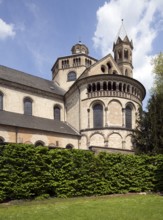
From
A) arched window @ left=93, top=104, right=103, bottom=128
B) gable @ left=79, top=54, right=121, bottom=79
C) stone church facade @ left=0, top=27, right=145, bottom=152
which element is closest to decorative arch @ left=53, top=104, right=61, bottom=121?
stone church facade @ left=0, top=27, right=145, bottom=152

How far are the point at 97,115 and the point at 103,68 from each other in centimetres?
978

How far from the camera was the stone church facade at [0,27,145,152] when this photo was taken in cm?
3356

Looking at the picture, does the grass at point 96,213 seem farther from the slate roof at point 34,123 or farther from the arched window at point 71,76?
the arched window at point 71,76

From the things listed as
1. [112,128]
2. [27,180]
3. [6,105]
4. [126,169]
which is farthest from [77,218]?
[6,105]

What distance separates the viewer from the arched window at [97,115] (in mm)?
35594

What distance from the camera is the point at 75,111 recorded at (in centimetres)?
3856

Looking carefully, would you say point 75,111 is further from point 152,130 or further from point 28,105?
point 152,130

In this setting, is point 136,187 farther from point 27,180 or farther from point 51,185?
point 27,180

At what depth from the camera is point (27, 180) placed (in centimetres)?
1636

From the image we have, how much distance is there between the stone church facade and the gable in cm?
15

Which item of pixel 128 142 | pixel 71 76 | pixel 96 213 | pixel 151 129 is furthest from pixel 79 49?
pixel 96 213

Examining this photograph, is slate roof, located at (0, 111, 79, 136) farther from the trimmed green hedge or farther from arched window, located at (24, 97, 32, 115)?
the trimmed green hedge

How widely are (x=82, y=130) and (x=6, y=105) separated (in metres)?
10.6

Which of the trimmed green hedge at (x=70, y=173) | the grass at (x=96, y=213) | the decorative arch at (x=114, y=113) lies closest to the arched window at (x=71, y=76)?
the decorative arch at (x=114, y=113)
